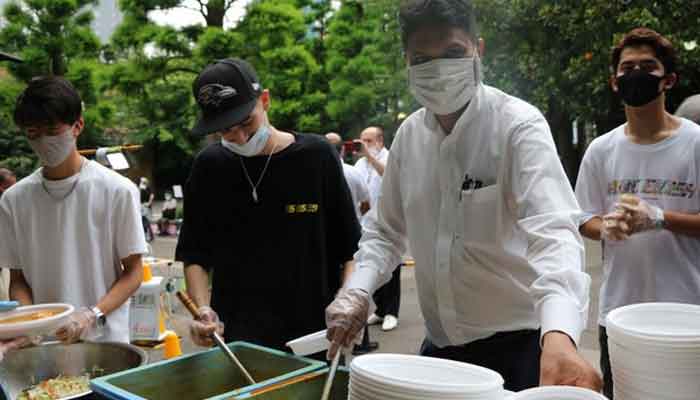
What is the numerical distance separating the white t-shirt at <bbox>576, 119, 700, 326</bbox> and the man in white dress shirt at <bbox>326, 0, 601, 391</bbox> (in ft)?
3.08

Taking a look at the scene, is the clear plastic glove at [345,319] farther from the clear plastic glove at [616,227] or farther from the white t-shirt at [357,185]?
the white t-shirt at [357,185]

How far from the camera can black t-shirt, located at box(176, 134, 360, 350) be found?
2328mm

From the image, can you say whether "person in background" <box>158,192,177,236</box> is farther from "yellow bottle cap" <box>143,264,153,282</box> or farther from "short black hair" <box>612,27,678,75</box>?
"short black hair" <box>612,27,678,75</box>

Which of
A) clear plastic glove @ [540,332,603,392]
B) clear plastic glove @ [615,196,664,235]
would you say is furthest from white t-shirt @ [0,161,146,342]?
clear plastic glove @ [615,196,664,235]

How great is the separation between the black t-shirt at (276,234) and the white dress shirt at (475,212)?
1.17 ft

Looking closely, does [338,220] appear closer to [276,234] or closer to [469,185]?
[276,234]

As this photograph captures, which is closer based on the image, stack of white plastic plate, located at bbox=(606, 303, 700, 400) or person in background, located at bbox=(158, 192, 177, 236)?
stack of white plastic plate, located at bbox=(606, 303, 700, 400)

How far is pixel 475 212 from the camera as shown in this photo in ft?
5.92

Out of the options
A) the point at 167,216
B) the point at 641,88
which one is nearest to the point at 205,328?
the point at 641,88

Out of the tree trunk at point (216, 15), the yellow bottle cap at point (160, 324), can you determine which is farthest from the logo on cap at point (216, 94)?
the tree trunk at point (216, 15)

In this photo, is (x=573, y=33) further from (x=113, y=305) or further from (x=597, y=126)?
(x=113, y=305)

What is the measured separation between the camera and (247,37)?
1948 cm

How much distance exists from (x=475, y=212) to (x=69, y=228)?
5.24 ft

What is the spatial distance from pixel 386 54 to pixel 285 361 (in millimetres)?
19416
